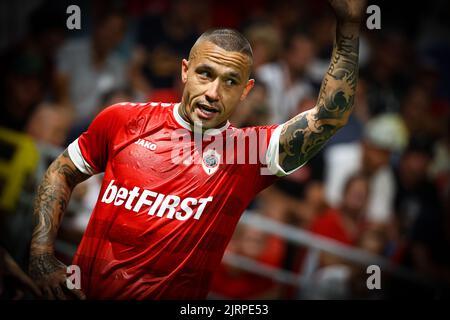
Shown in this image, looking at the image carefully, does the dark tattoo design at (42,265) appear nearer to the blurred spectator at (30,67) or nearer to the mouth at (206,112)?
the mouth at (206,112)

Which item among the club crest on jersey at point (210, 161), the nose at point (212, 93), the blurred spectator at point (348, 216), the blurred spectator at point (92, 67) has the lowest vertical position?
the blurred spectator at point (348, 216)

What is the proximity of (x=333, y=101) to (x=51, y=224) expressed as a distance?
150 centimetres

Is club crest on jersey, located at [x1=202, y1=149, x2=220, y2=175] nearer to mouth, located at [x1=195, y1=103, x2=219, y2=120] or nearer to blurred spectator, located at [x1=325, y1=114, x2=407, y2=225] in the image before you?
mouth, located at [x1=195, y1=103, x2=219, y2=120]

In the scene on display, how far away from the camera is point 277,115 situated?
7750mm

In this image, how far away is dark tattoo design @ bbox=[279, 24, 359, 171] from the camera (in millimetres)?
3295

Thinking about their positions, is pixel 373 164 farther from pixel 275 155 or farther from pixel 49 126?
pixel 275 155

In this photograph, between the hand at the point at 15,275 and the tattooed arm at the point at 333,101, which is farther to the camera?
the hand at the point at 15,275

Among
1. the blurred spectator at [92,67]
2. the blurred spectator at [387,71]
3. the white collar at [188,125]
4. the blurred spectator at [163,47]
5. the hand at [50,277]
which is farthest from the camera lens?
the blurred spectator at [387,71]

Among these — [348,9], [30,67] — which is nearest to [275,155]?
[348,9]

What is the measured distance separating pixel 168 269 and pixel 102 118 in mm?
844

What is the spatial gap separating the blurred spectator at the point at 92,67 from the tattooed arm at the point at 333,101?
4030 millimetres

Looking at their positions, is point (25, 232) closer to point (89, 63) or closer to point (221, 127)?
point (89, 63)

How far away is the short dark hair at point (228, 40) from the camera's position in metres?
3.56

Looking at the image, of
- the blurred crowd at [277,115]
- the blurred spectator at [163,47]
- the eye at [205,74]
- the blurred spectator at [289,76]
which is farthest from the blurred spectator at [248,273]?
the eye at [205,74]
